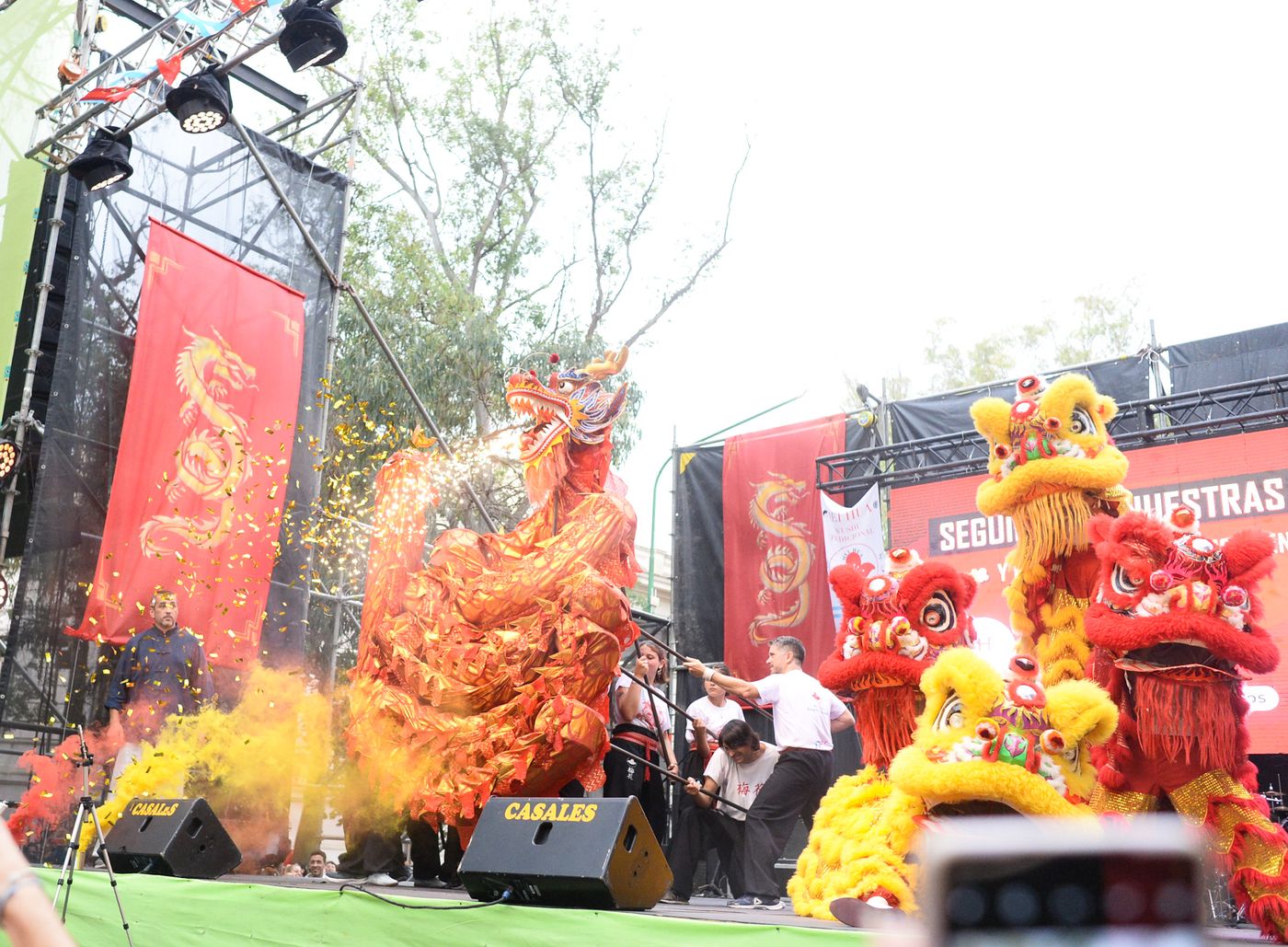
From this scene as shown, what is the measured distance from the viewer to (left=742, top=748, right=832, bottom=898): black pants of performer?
17.5 feet

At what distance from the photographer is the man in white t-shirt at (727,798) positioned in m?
6.00

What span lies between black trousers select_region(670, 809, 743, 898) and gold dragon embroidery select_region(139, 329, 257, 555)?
147 inches

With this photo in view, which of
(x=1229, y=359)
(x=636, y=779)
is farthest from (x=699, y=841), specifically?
(x=1229, y=359)

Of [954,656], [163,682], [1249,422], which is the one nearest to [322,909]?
[954,656]

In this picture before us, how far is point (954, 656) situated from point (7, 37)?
8.20 metres

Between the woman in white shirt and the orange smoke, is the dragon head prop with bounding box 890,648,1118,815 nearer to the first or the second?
the woman in white shirt

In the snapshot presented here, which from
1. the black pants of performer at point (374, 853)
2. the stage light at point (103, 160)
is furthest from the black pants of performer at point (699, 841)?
the stage light at point (103, 160)

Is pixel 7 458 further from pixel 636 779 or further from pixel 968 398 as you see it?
pixel 968 398

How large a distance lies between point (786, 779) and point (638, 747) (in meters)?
0.95

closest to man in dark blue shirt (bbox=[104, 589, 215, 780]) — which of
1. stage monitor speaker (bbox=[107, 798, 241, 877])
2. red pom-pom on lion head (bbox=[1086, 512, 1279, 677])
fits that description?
stage monitor speaker (bbox=[107, 798, 241, 877])

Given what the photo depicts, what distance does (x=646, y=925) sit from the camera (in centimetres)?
333

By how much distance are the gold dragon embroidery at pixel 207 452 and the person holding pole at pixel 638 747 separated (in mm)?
3165

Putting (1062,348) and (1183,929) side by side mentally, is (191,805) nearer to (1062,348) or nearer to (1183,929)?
(1183,929)

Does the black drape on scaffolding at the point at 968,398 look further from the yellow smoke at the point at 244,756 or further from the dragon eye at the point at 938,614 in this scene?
the yellow smoke at the point at 244,756
